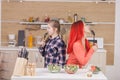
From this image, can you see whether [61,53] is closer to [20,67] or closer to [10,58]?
[20,67]

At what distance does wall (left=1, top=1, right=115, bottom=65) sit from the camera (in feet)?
18.7

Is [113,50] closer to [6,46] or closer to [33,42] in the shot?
[33,42]

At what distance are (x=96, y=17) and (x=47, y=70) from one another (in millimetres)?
2785

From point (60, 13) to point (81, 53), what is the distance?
259cm

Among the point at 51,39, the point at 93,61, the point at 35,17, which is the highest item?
the point at 35,17

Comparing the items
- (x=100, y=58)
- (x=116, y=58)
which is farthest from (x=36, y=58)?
(x=116, y=58)

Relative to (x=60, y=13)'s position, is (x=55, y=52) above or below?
below

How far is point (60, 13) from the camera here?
225 inches

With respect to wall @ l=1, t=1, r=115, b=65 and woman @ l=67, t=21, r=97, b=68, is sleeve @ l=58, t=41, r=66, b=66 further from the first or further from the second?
wall @ l=1, t=1, r=115, b=65

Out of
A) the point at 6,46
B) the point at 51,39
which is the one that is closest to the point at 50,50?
the point at 51,39

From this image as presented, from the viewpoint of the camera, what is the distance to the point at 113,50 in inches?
226

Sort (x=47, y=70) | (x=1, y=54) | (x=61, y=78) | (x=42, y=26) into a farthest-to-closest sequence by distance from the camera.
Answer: (x=42, y=26)
(x=1, y=54)
(x=47, y=70)
(x=61, y=78)

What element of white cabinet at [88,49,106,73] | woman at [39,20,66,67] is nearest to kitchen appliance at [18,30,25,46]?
white cabinet at [88,49,106,73]

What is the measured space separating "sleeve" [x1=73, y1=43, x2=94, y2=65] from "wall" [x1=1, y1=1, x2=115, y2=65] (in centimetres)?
250
